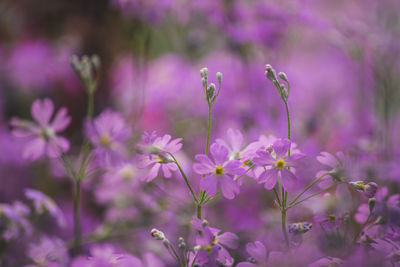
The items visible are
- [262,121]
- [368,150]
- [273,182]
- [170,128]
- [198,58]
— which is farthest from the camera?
[198,58]

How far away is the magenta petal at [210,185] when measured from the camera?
0.32 metres

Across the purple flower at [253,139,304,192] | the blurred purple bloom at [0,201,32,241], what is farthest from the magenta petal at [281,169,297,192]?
the blurred purple bloom at [0,201,32,241]

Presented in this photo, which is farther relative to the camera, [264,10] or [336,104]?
[336,104]

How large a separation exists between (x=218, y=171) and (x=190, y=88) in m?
0.45

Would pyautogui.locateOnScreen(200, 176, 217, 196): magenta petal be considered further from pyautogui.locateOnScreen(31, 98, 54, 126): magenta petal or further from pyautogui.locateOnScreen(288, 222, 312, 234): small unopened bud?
pyautogui.locateOnScreen(31, 98, 54, 126): magenta petal

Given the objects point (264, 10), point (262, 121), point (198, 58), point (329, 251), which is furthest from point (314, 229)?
point (198, 58)

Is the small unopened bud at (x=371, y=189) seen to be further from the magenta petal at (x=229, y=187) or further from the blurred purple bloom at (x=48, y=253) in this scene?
the blurred purple bloom at (x=48, y=253)

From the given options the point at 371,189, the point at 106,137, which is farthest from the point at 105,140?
the point at 371,189

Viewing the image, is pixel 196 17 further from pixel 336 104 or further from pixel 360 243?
pixel 360 243

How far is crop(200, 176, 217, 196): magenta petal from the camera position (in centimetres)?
32

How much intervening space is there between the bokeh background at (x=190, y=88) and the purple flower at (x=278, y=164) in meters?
0.17

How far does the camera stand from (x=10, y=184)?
0.67 metres

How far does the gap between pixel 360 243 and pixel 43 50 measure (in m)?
0.72

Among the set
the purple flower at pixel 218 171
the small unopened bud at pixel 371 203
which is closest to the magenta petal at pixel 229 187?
the purple flower at pixel 218 171
